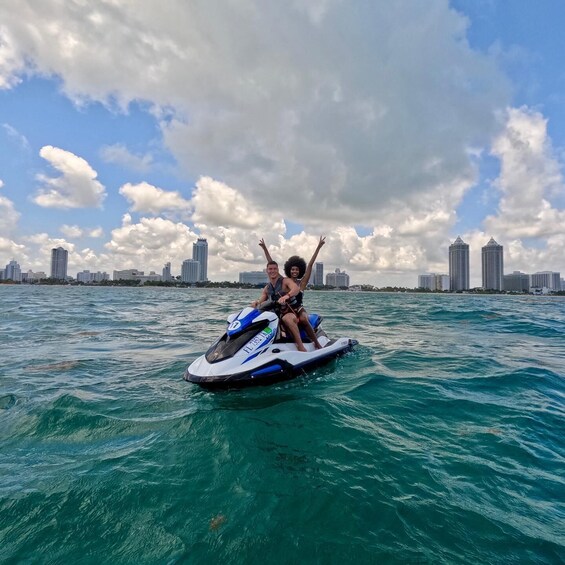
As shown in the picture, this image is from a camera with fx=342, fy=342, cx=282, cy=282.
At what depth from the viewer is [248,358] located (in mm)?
5633

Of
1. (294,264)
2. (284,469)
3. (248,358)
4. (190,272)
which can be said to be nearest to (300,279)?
(294,264)

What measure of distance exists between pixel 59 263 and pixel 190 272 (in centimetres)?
6839

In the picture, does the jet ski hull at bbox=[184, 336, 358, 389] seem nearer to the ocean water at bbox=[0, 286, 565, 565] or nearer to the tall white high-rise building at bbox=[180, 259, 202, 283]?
the ocean water at bbox=[0, 286, 565, 565]

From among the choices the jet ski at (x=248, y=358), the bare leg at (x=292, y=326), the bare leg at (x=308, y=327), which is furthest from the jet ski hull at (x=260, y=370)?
the bare leg at (x=308, y=327)

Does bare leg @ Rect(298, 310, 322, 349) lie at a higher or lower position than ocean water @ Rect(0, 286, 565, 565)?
higher

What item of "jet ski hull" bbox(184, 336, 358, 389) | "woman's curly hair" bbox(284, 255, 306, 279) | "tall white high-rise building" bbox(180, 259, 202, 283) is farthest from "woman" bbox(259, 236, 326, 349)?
"tall white high-rise building" bbox(180, 259, 202, 283)

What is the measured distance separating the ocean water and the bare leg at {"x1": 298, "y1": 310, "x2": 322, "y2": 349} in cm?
84

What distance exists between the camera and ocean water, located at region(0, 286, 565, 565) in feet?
7.85

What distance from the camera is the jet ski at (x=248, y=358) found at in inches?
210

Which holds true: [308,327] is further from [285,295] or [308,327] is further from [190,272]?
[190,272]

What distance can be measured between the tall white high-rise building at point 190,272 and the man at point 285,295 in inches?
7214

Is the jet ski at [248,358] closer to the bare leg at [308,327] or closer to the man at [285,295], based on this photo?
the man at [285,295]

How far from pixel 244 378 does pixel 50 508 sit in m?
2.97

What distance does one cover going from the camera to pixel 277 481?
3.11 meters
